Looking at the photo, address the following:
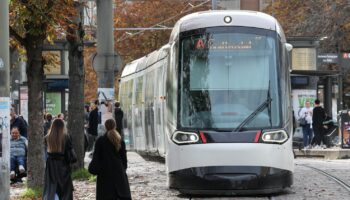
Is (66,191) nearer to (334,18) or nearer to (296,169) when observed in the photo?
(296,169)

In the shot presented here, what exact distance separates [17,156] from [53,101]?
13299 mm

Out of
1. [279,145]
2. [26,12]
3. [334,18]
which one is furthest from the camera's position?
[334,18]

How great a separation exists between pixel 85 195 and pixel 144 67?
9.13 m

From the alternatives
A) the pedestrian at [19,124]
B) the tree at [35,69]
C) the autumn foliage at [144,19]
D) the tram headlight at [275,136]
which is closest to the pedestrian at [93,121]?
the pedestrian at [19,124]

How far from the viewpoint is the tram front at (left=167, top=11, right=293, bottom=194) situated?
11914 mm

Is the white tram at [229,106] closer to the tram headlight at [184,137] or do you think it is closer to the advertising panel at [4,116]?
the tram headlight at [184,137]

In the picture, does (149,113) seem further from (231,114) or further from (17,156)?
(231,114)

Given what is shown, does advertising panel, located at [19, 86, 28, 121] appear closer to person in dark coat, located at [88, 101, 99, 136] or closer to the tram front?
person in dark coat, located at [88, 101, 99, 136]

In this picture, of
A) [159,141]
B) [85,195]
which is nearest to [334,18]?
[159,141]

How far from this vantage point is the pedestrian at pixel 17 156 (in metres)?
17.2

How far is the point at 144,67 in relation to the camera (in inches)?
875

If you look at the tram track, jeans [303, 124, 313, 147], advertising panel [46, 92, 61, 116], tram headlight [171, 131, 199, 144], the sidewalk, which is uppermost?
advertising panel [46, 92, 61, 116]

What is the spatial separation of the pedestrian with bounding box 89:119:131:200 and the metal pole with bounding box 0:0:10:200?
132cm

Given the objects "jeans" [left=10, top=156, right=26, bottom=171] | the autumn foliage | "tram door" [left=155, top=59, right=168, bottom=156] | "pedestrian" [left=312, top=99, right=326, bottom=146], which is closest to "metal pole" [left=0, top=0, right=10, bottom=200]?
"jeans" [left=10, top=156, right=26, bottom=171]
